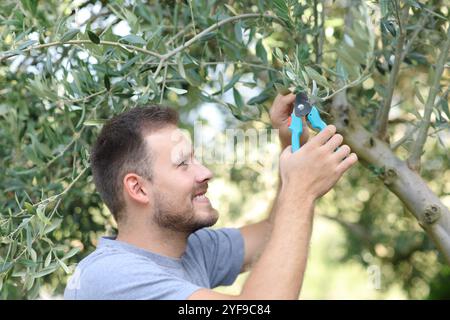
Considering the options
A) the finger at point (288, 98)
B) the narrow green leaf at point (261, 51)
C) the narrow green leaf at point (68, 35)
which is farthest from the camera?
the narrow green leaf at point (261, 51)

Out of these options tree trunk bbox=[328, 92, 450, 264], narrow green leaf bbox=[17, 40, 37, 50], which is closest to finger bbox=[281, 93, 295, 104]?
tree trunk bbox=[328, 92, 450, 264]

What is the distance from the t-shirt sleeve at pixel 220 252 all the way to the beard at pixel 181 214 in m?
0.39

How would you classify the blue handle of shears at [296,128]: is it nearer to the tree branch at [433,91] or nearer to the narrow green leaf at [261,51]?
the tree branch at [433,91]

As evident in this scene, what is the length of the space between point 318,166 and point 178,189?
53cm

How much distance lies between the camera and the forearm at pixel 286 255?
2176 mm

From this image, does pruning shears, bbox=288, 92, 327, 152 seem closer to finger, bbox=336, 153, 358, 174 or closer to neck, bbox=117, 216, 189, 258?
finger, bbox=336, 153, 358, 174

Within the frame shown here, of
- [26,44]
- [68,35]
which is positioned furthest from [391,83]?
[26,44]

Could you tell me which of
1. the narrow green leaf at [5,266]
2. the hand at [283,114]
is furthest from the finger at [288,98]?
the narrow green leaf at [5,266]

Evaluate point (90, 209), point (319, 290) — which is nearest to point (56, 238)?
point (90, 209)

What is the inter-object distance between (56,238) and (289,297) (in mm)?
1676

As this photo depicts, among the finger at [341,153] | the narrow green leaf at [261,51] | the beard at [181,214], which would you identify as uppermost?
the finger at [341,153]

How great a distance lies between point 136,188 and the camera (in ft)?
8.61

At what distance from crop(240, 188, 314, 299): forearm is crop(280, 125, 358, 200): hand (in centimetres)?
3

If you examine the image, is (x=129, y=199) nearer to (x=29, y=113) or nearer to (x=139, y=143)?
(x=139, y=143)
